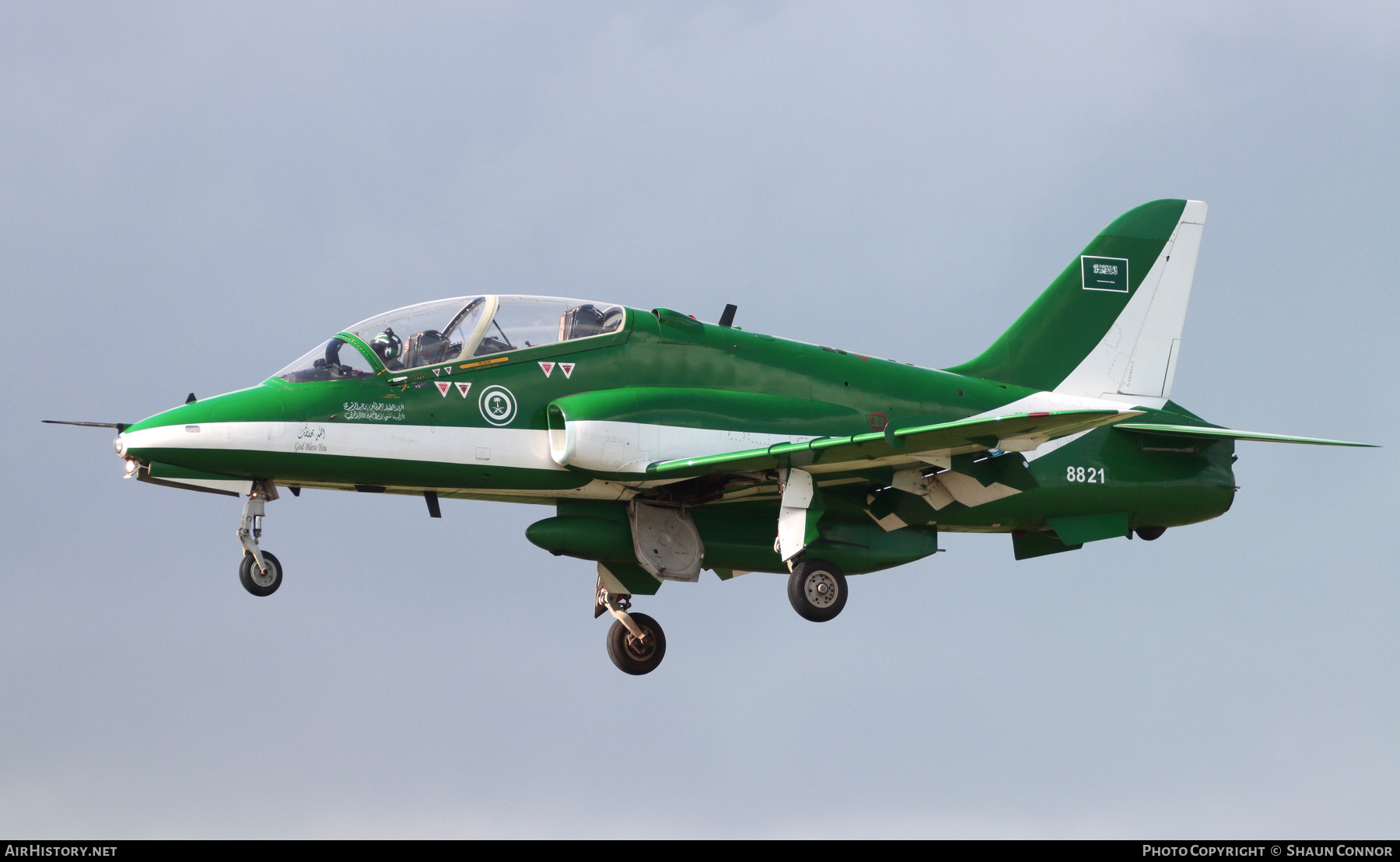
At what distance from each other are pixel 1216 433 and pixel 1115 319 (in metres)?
2.40

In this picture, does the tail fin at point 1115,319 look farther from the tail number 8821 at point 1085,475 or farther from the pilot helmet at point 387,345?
the pilot helmet at point 387,345

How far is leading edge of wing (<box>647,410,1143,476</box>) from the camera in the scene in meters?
17.9

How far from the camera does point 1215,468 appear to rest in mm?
22141

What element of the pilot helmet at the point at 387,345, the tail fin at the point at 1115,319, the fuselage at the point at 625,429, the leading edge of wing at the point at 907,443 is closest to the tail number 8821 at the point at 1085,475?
the fuselage at the point at 625,429

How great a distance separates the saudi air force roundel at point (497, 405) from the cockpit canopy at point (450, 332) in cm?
49

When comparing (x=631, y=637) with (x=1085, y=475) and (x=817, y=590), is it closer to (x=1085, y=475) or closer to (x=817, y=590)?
(x=817, y=590)

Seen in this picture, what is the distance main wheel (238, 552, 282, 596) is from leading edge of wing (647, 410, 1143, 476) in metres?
4.38

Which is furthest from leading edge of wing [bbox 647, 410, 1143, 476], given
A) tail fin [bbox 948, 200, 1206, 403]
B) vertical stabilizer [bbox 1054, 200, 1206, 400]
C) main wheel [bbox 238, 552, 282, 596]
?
main wheel [bbox 238, 552, 282, 596]

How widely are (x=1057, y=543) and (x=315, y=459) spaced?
33.7 feet

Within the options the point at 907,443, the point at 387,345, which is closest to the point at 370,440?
the point at 387,345

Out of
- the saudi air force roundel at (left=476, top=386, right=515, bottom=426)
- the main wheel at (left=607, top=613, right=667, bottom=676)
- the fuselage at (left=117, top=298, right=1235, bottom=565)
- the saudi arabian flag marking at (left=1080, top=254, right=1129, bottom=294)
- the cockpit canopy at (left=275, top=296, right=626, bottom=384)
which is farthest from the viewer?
the saudi arabian flag marking at (left=1080, top=254, right=1129, bottom=294)

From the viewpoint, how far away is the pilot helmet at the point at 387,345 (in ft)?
61.7

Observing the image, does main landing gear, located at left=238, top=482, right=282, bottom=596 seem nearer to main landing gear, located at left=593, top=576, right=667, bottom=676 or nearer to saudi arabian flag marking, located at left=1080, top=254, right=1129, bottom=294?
main landing gear, located at left=593, top=576, right=667, bottom=676
